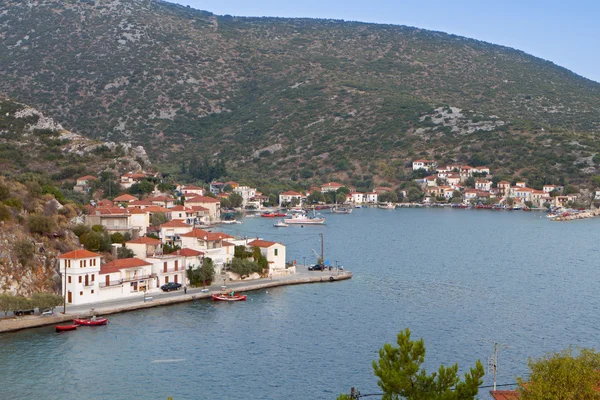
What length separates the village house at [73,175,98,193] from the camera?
79000 mm

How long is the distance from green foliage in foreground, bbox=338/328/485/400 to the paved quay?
18088 millimetres

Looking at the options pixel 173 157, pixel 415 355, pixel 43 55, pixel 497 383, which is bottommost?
pixel 497 383

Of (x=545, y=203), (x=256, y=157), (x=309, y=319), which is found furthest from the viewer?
(x=256, y=157)

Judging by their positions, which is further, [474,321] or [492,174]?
[492,174]

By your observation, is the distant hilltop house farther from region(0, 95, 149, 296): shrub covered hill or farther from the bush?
the bush

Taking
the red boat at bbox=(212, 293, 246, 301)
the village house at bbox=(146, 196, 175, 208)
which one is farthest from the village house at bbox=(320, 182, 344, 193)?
the red boat at bbox=(212, 293, 246, 301)

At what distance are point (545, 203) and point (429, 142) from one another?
29442 millimetres

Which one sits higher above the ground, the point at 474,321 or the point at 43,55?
the point at 43,55

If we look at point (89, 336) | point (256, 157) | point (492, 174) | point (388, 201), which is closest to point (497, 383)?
point (89, 336)

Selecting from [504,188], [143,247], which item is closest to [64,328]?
[143,247]

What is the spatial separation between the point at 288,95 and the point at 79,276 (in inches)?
5074

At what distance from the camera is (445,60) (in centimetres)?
18675

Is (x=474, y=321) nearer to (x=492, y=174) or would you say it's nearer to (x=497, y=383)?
(x=497, y=383)

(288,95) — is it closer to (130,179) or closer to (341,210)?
(341,210)
